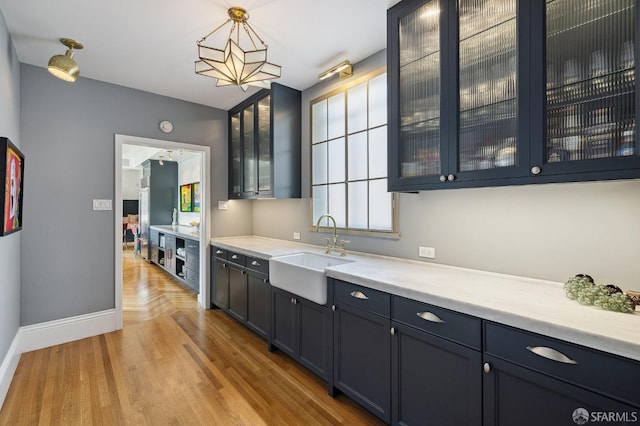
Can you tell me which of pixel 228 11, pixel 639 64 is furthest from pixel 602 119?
pixel 228 11

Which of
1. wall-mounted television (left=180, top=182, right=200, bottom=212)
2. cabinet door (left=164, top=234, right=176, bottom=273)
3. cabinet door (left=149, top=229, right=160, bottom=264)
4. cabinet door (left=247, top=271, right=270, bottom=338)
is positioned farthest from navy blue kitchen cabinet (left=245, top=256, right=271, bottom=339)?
cabinet door (left=149, top=229, right=160, bottom=264)

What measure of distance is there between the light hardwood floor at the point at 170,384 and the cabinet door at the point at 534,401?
890 mm

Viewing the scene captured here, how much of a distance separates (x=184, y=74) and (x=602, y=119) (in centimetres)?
332

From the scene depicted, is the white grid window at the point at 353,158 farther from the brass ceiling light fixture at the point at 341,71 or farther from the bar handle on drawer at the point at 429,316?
the bar handle on drawer at the point at 429,316

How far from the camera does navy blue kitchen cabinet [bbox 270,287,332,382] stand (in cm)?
215

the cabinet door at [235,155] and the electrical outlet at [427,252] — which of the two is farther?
the cabinet door at [235,155]

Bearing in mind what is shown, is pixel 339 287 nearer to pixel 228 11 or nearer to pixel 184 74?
pixel 228 11

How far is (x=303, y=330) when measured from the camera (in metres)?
2.36

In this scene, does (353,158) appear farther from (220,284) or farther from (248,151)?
(220,284)

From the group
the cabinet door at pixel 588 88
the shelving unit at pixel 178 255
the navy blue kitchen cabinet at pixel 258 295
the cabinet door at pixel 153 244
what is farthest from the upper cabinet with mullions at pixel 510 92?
the cabinet door at pixel 153 244

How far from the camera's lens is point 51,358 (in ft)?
8.80

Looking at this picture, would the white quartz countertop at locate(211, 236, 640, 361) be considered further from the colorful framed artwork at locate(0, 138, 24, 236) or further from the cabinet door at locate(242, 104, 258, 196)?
the colorful framed artwork at locate(0, 138, 24, 236)

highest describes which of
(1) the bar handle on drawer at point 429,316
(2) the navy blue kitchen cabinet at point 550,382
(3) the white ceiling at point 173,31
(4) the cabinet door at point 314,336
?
(3) the white ceiling at point 173,31

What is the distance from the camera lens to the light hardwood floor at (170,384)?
6.27 feet
